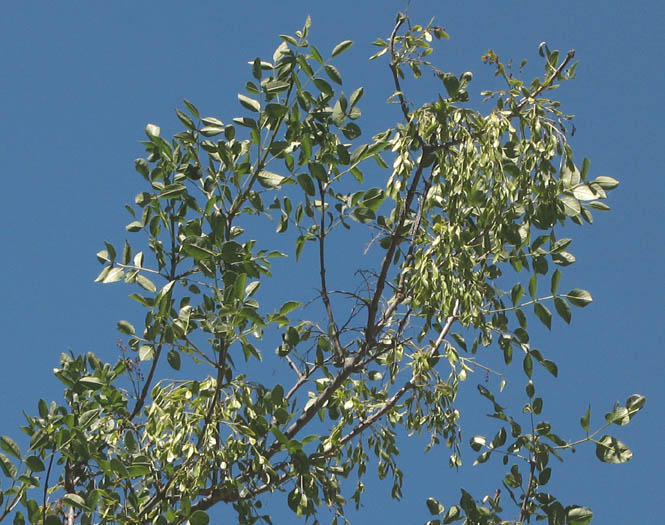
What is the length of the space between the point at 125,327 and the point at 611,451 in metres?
1.74

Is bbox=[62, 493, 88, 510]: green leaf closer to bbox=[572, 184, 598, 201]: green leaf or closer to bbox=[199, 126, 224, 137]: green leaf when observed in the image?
bbox=[199, 126, 224, 137]: green leaf

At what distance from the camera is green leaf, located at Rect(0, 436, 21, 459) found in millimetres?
3432

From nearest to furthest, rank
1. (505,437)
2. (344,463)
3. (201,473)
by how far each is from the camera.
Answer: (201,473) → (505,437) → (344,463)

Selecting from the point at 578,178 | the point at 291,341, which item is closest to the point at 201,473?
the point at 291,341

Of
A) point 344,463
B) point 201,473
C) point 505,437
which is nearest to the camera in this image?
point 201,473

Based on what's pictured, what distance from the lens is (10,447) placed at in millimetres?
3439

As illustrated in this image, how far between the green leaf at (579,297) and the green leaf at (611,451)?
47 centimetres

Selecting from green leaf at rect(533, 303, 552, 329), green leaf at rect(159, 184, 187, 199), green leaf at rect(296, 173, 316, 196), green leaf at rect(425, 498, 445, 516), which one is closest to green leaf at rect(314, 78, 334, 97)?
green leaf at rect(296, 173, 316, 196)

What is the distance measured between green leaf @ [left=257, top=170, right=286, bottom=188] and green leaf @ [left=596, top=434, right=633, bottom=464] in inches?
56.5

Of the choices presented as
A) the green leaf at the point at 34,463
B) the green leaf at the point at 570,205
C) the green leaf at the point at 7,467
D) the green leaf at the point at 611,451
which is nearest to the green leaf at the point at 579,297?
the green leaf at the point at 570,205

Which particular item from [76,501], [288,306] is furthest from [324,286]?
[76,501]

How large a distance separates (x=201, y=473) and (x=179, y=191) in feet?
3.21

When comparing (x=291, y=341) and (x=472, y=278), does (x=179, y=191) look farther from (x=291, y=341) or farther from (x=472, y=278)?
(x=472, y=278)

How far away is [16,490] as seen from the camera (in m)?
3.42
